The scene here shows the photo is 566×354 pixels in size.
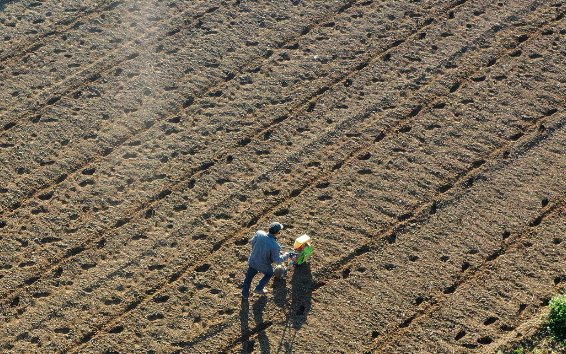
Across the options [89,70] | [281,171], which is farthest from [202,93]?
[281,171]

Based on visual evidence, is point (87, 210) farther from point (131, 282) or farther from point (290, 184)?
point (290, 184)

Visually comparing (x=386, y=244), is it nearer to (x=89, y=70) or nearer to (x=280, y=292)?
(x=280, y=292)

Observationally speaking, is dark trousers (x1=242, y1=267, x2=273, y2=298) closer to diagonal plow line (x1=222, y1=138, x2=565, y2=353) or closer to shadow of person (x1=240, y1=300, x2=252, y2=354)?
shadow of person (x1=240, y1=300, x2=252, y2=354)

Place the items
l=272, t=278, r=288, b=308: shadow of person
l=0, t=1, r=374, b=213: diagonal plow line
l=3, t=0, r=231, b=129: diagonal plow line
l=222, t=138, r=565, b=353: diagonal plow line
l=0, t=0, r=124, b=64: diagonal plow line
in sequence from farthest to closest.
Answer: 1. l=0, t=0, r=124, b=64: diagonal plow line
2. l=3, t=0, r=231, b=129: diagonal plow line
3. l=0, t=1, r=374, b=213: diagonal plow line
4. l=272, t=278, r=288, b=308: shadow of person
5. l=222, t=138, r=565, b=353: diagonal plow line

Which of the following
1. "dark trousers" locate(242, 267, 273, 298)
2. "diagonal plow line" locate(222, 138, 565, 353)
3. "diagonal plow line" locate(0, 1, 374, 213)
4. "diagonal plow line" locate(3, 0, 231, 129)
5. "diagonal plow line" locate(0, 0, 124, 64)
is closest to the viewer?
"diagonal plow line" locate(222, 138, 565, 353)

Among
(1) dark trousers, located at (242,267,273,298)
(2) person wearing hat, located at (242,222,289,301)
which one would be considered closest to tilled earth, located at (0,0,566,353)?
(1) dark trousers, located at (242,267,273,298)

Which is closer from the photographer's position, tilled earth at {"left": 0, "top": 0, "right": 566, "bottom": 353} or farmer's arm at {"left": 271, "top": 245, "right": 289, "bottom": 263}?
farmer's arm at {"left": 271, "top": 245, "right": 289, "bottom": 263}

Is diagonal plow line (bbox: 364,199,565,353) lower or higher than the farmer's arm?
lower
